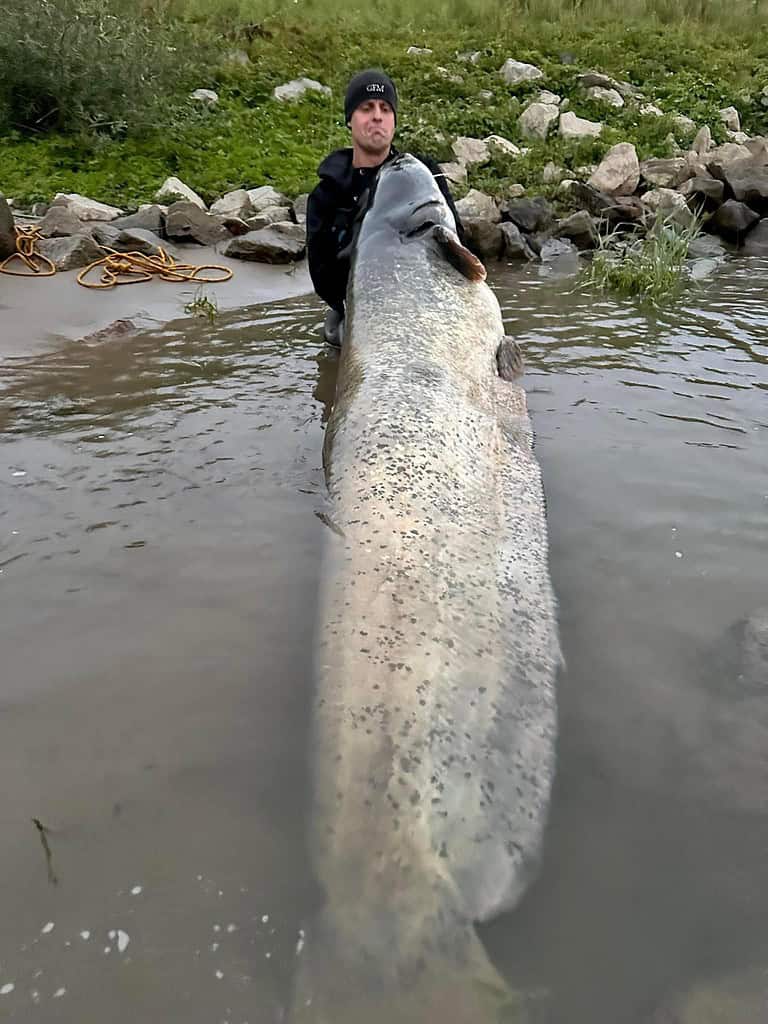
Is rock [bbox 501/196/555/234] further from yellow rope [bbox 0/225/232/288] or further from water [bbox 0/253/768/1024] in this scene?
water [bbox 0/253/768/1024]

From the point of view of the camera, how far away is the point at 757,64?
15.5 m

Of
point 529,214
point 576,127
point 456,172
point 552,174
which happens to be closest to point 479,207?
point 529,214

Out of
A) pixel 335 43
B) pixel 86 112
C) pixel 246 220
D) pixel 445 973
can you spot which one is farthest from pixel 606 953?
pixel 335 43

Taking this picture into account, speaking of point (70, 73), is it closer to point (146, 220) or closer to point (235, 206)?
point (235, 206)

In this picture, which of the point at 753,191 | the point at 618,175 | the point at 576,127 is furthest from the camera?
the point at 576,127

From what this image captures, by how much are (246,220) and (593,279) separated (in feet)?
14.0

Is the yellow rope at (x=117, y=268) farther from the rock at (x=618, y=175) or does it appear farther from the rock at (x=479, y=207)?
the rock at (x=618, y=175)

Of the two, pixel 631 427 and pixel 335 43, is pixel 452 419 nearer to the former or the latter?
pixel 631 427

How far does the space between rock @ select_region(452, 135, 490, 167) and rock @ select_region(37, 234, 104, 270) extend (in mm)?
5913

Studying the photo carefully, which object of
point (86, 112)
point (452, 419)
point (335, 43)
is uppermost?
point (335, 43)

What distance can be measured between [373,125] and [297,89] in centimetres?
960

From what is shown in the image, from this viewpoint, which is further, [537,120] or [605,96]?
[605,96]

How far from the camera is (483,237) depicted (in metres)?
8.55

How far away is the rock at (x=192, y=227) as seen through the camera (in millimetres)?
8508
